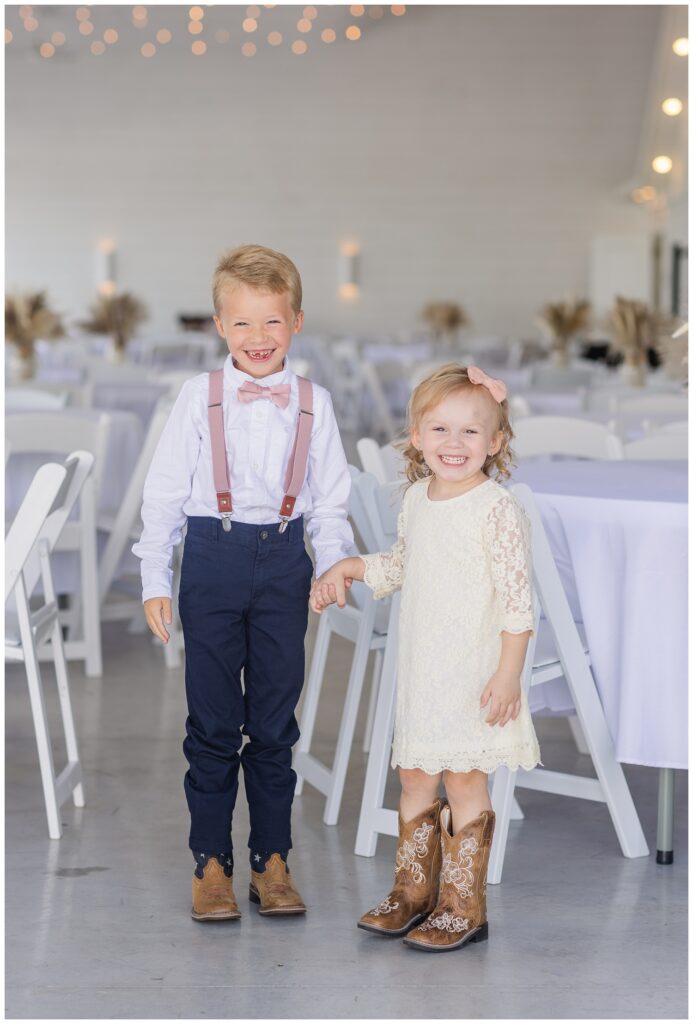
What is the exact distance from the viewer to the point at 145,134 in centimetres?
1664

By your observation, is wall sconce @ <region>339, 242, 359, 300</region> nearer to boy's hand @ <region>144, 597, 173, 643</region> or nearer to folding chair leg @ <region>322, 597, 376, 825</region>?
folding chair leg @ <region>322, 597, 376, 825</region>

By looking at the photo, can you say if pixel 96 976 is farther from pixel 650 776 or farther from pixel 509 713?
pixel 650 776

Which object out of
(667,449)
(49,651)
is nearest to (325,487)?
(667,449)

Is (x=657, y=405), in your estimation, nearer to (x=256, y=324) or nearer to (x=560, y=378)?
(x=560, y=378)

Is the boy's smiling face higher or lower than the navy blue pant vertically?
higher

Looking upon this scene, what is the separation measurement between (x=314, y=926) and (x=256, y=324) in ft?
3.36

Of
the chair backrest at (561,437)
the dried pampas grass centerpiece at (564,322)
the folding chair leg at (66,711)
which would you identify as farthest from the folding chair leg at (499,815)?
the dried pampas grass centerpiece at (564,322)

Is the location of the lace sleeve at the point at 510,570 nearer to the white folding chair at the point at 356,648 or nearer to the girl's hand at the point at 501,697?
the girl's hand at the point at 501,697

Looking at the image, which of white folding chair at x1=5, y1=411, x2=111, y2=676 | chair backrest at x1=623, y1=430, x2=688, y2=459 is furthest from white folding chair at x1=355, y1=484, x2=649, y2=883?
white folding chair at x1=5, y1=411, x2=111, y2=676

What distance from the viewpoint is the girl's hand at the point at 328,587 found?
2221 mm

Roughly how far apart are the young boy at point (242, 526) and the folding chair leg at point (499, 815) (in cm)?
47

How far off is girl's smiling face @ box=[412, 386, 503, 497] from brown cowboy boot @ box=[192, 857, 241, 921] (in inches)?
31.2

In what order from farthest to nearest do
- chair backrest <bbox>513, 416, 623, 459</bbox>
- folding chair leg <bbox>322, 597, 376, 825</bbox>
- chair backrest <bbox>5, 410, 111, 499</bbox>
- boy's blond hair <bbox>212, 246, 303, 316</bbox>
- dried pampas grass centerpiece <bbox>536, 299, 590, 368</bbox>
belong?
1. dried pampas grass centerpiece <bbox>536, 299, 590, 368</bbox>
2. chair backrest <bbox>5, 410, 111, 499</bbox>
3. chair backrest <bbox>513, 416, 623, 459</bbox>
4. folding chair leg <bbox>322, 597, 376, 825</bbox>
5. boy's blond hair <bbox>212, 246, 303, 316</bbox>

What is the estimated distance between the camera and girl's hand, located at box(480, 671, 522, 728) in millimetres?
2102
